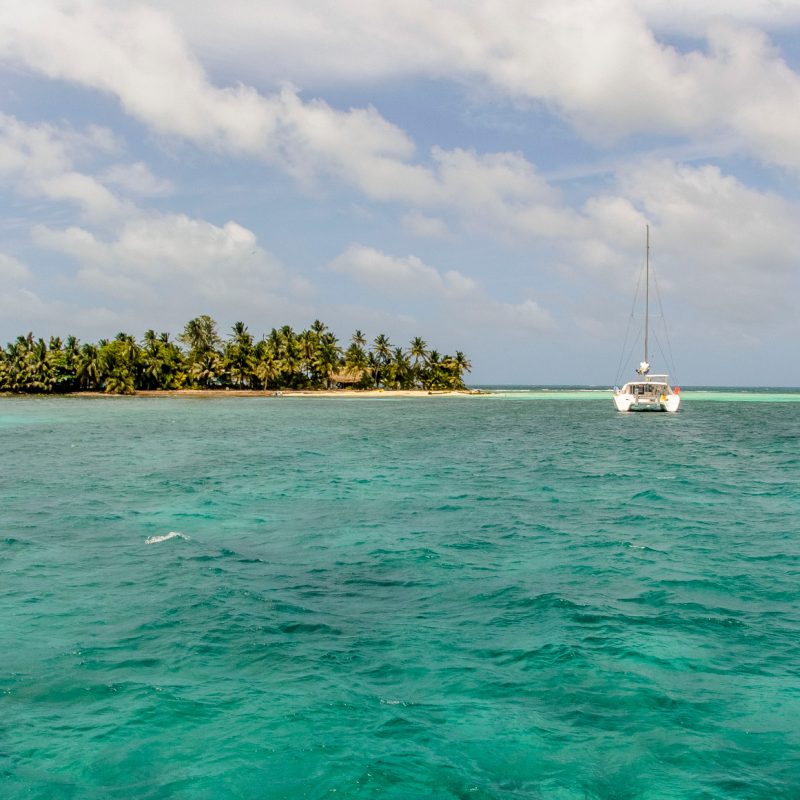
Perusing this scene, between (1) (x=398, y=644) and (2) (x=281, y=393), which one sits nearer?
(1) (x=398, y=644)

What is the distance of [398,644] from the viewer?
9.05 metres

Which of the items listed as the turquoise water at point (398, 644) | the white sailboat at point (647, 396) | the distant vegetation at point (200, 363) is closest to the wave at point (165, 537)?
the turquoise water at point (398, 644)

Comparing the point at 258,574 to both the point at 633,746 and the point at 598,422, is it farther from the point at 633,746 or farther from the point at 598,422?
the point at 598,422

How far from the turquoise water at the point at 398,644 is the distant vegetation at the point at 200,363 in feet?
321

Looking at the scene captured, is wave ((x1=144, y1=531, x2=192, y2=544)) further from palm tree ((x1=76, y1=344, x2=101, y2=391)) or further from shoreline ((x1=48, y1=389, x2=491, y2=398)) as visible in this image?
palm tree ((x1=76, y1=344, x2=101, y2=391))

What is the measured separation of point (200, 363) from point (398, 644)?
4473 inches

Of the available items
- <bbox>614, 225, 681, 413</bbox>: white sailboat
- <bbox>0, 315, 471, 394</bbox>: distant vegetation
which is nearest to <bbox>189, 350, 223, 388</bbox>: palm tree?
<bbox>0, 315, 471, 394</bbox>: distant vegetation

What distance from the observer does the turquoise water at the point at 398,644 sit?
633 cm

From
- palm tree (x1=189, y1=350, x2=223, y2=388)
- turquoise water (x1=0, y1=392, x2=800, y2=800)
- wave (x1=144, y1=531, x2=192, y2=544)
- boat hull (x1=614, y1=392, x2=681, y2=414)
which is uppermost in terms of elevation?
palm tree (x1=189, y1=350, x2=223, y2=388)

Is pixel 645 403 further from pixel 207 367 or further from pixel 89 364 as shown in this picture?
pixel 89 364

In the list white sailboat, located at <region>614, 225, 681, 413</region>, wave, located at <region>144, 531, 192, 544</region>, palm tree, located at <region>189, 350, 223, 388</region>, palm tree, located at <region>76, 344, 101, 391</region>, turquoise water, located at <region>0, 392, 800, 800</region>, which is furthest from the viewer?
palm tree, located at <region>189, 350, 223, 388</region>

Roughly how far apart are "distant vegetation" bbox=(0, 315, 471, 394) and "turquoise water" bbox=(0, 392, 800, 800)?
97703mm

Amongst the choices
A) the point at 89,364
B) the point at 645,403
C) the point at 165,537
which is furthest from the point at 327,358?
the point at 165,537

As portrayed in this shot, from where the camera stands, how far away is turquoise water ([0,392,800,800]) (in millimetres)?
6332
